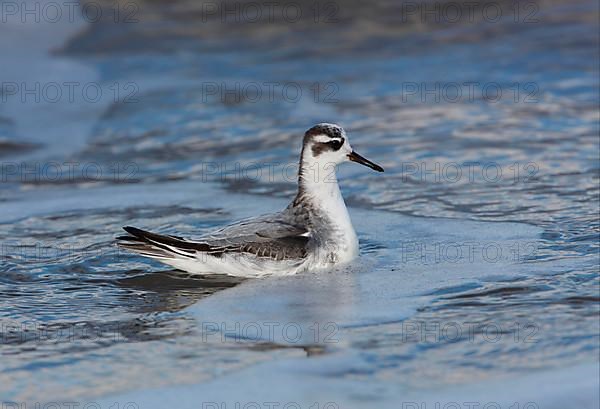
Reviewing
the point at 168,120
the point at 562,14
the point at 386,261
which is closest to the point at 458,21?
the point at 562,14

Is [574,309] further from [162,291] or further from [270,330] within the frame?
[162,291]

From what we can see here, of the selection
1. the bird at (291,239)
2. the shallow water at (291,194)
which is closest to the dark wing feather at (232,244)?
the bird at (291,239)

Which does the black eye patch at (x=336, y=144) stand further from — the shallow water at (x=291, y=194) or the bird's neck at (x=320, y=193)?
the shallow water at (x=291, y=194)

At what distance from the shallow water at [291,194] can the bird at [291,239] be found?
0.15m

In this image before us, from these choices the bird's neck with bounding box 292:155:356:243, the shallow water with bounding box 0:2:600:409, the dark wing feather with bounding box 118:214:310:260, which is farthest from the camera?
the bird's neck with bounding box 292:155:356:243

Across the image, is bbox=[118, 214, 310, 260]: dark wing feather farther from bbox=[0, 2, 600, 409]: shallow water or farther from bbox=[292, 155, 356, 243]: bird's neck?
bbox=[292, 155, 356, 243]: bird's neck

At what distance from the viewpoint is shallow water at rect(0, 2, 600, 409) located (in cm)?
628

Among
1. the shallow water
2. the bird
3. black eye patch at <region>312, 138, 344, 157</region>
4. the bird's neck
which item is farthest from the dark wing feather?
black eye patch at <region>312, 138, 344, 157</region>

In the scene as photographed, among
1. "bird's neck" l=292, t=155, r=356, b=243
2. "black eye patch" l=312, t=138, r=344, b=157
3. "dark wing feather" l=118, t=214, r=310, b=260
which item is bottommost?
"dark wing feather" l=118, t=214, r=310, b=260

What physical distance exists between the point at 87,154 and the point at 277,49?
4.95 meters

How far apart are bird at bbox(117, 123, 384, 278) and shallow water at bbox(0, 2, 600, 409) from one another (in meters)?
0.15

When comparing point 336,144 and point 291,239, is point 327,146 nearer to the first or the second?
point 336,144

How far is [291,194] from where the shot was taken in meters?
10.8

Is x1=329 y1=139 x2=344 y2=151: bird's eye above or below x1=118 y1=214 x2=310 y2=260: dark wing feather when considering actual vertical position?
above
